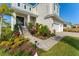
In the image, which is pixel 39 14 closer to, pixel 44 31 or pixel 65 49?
pixel 44 31

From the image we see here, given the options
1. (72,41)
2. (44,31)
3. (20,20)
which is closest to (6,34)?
(20,20)

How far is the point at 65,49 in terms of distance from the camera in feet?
12.1

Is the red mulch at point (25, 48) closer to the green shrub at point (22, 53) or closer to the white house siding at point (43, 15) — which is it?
the green shrub at point (22, 53)

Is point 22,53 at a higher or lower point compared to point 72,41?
lower

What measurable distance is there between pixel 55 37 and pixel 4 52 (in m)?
1.05

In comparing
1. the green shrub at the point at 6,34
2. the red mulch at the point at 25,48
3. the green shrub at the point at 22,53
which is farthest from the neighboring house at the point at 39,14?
the green shrub at the point at 22,53

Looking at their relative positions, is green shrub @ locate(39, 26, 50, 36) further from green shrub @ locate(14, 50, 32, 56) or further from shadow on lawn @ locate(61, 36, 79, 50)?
green shrub @ locate(14, 50, 32, 56)

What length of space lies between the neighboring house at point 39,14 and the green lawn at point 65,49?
0.29 metres

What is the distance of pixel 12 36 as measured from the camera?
373 cm

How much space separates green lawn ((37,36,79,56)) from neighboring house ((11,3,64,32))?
29 centimetres

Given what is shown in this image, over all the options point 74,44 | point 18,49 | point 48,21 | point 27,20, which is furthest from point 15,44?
point 74,44

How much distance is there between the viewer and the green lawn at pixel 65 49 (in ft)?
11.9

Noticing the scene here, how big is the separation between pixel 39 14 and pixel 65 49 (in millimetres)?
863

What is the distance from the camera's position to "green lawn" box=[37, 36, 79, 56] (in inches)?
143
